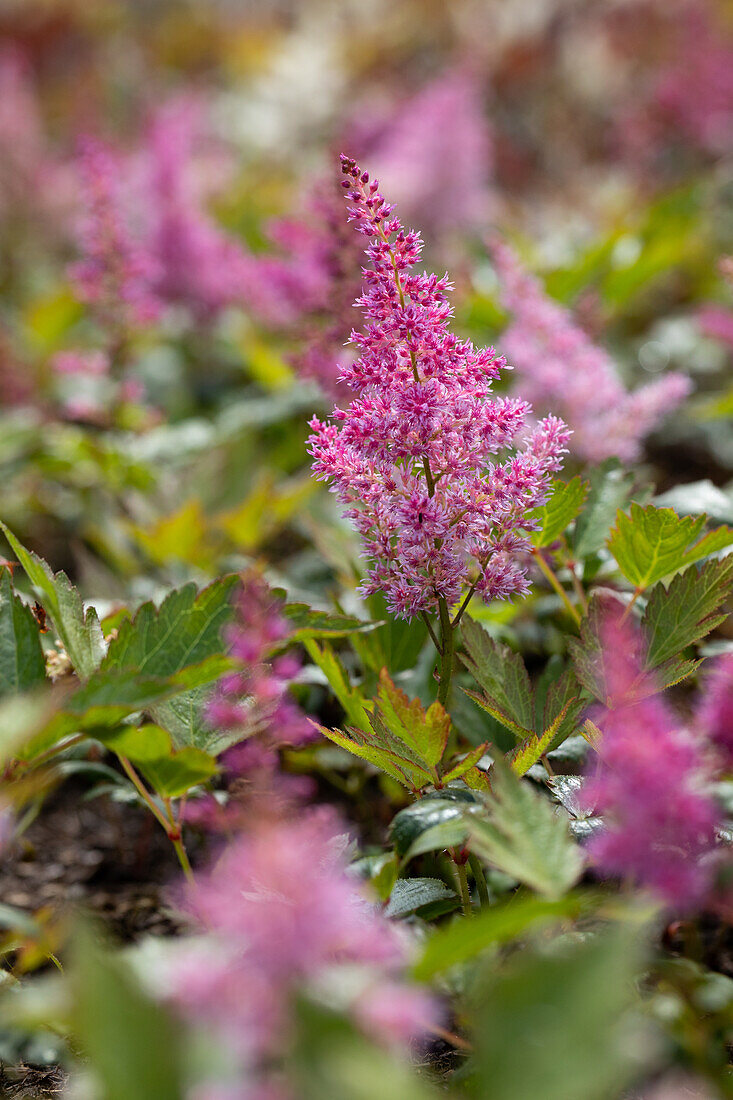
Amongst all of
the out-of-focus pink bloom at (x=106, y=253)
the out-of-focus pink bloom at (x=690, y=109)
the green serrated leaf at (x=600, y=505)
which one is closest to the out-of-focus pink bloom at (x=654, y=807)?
the green serrated leaf at (x=600, y=505)

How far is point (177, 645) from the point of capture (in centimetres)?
97

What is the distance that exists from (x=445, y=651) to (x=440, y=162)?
2458 mm

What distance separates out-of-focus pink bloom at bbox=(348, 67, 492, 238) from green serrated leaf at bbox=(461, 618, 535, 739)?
92.7 inches

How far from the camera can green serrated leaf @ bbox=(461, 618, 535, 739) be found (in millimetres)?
951

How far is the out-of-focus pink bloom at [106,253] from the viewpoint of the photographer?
1731 millimetres

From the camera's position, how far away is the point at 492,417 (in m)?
0.89

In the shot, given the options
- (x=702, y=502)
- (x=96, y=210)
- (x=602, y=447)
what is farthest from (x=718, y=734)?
(x=96, y=210)

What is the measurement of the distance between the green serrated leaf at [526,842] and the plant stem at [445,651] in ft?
0.78

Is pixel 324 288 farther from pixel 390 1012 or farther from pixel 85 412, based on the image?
pixel 390 1012

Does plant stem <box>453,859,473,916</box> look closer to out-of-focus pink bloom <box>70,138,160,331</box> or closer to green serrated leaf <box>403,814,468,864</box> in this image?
green serrated leaf <box>403,814,468,864</box>

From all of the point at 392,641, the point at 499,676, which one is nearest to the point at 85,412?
the point at 392,641

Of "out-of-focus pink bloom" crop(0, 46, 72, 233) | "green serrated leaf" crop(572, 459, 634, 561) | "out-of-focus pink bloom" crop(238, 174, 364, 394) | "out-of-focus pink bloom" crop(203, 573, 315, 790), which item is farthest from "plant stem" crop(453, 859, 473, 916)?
"out-of-focus pink bloom" crop(0, 46, 72, 233)

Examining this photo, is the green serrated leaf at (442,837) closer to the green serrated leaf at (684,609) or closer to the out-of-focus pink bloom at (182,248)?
the green serrated leaf at (684,609)

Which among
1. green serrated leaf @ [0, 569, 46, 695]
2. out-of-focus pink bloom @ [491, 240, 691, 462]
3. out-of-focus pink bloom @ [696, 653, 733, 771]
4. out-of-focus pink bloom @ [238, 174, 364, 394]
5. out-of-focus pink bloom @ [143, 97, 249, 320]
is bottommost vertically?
out-of-focus pink bloom @ [696, 653, 733, 771]
